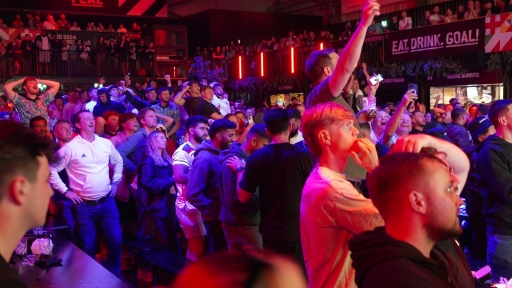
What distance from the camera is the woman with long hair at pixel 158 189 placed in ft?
21.8

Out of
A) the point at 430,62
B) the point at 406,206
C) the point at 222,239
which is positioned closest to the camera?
the point at 406,206

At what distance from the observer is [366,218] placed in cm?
231

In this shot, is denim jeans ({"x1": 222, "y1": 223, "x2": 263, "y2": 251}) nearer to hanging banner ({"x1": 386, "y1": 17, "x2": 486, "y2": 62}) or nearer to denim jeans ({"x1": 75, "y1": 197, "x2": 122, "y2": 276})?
denim jeans ({"x1": 75, "y1": 197, "x2": 122, "y2": 276})

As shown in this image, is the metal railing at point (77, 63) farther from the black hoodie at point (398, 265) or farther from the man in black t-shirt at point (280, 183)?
the black hoodie at point (398, 265)

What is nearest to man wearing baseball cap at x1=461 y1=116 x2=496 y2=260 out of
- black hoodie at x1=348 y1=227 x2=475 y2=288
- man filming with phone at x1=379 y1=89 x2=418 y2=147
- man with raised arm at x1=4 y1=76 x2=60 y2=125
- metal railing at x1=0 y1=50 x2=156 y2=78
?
man filming with phone at x1=379 y1=89 x2=418 y2=147

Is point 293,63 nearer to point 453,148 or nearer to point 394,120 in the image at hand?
point 394,120

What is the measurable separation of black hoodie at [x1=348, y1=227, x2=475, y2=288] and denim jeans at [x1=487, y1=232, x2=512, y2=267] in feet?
8.25

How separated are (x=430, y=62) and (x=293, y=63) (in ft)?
16.3

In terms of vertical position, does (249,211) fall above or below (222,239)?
above

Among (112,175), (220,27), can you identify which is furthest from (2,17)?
(112,175)

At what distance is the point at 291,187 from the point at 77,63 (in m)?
16.3

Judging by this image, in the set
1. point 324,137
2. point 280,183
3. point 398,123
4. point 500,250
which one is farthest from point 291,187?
point 398,123

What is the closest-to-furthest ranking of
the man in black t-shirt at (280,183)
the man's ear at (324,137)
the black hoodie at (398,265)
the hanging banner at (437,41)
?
the black hoodie at (398,265)
the man's ear at (324,137)
the man in black t-shirt at (280,183)
the hanging banner at (437,41)

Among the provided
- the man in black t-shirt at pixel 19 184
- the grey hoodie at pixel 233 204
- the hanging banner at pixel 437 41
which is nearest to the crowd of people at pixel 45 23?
the hanging banner at pixel 437 41
